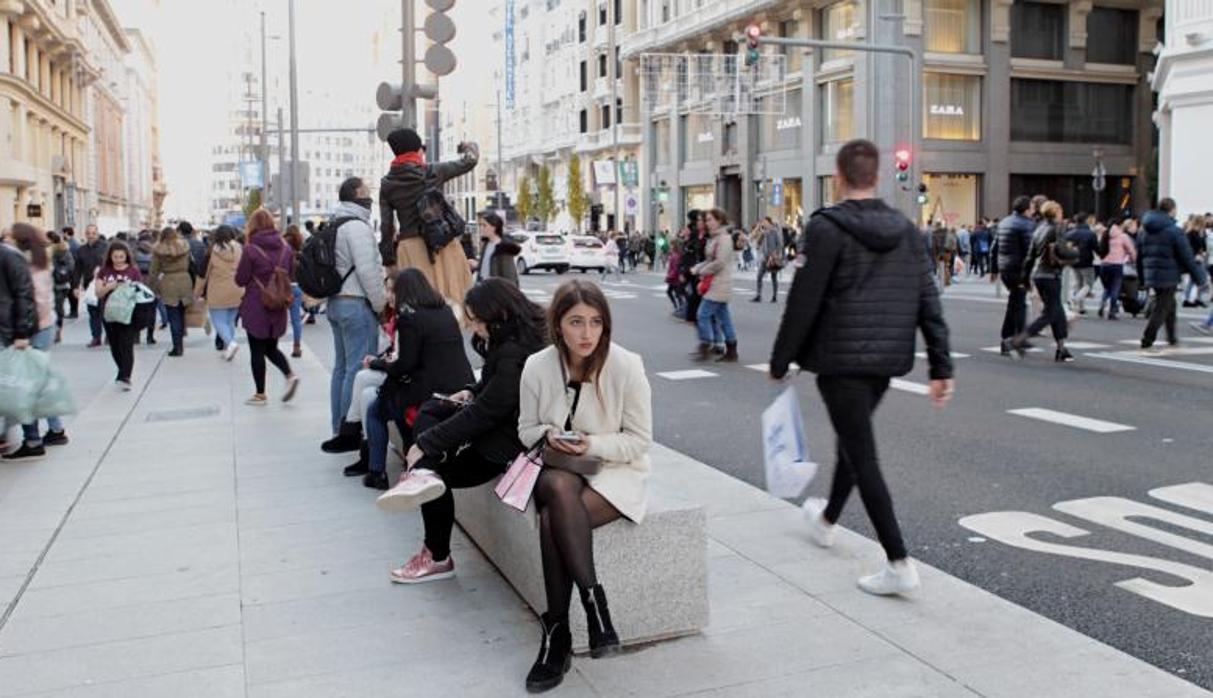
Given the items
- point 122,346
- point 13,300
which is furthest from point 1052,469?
point 122,346

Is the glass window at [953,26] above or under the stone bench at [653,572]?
above

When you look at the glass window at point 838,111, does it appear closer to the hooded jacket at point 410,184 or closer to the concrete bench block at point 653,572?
the hooded jacket at point 410,184

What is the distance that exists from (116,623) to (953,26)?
43456 mm

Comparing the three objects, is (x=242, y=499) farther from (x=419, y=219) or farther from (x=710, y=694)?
(x=710, y=694)

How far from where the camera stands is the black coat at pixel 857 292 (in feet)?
16.6

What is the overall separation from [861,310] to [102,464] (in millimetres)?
5900

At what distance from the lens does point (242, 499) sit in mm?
7301

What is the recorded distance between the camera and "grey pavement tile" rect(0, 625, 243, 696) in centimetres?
438

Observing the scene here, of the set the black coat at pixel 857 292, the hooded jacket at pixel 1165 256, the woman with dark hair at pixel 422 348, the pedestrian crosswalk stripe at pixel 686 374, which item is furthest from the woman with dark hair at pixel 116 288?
the hooded jacket at pixel 1165 256

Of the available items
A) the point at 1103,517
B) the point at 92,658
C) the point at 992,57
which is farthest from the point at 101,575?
the point at 992,57

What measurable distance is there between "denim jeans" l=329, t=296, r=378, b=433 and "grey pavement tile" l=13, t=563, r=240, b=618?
3192mm

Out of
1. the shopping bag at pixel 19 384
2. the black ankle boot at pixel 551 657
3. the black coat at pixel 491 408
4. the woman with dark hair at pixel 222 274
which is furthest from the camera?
the woman with dark hair at pixel 222 274

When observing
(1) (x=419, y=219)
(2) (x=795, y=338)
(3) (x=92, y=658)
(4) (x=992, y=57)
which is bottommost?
(3) (x=92, y=658)

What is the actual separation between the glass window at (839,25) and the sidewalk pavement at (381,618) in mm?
39779
